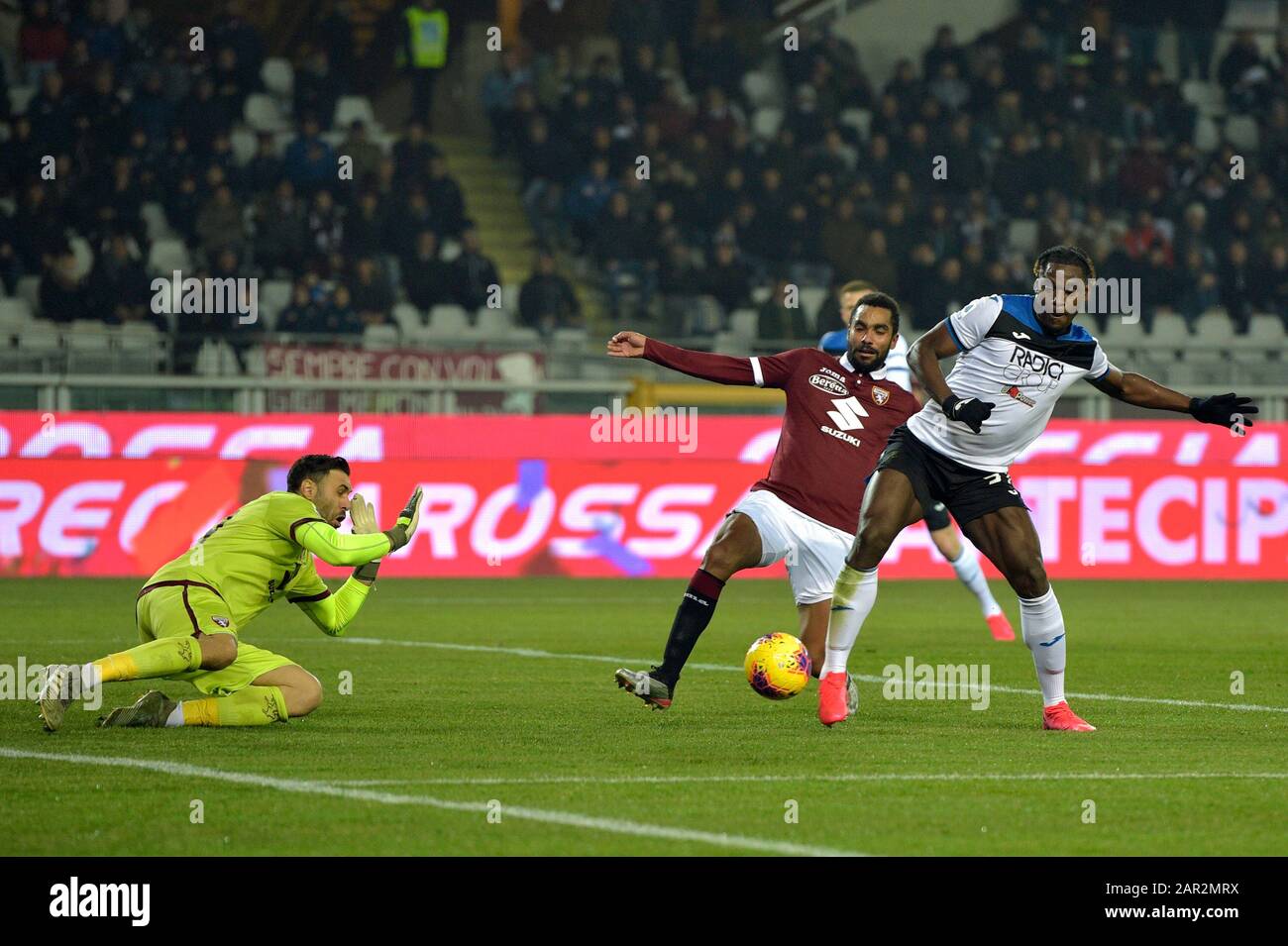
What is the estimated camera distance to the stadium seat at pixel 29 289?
20938mm

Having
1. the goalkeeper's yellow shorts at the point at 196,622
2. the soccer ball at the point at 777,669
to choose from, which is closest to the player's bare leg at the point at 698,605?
the soccer ball at the point at 777,669

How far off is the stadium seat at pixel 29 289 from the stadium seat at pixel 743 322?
755cm

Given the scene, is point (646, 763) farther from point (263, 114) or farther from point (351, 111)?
point (351, 111)

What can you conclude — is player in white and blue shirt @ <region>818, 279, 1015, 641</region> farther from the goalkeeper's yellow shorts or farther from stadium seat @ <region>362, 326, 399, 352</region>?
stadium seat @ <region>362, 326, 399, 352</region>

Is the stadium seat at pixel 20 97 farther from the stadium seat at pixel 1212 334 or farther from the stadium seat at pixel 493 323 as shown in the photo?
the stadium seat at pixel 1212 334

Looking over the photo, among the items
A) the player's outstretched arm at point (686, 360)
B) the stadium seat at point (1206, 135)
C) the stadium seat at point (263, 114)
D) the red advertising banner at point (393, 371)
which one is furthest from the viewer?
the stadium seat at point (1206, 135)

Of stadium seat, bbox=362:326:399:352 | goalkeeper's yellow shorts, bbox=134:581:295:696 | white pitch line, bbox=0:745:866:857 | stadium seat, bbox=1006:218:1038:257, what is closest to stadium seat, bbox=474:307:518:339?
stadium seat, bbox=362:326:399:352

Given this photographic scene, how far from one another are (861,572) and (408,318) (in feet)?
45.2

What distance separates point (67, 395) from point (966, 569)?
348 inches

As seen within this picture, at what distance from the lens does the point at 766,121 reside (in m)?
26.0

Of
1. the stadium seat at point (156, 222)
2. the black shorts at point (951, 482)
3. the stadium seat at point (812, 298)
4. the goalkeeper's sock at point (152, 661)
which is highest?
the stadium seat at point (156, 222)

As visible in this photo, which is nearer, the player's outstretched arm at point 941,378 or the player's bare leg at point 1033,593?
the player's outstretched arm at point 941,378

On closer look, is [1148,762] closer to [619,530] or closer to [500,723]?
[500,723]
